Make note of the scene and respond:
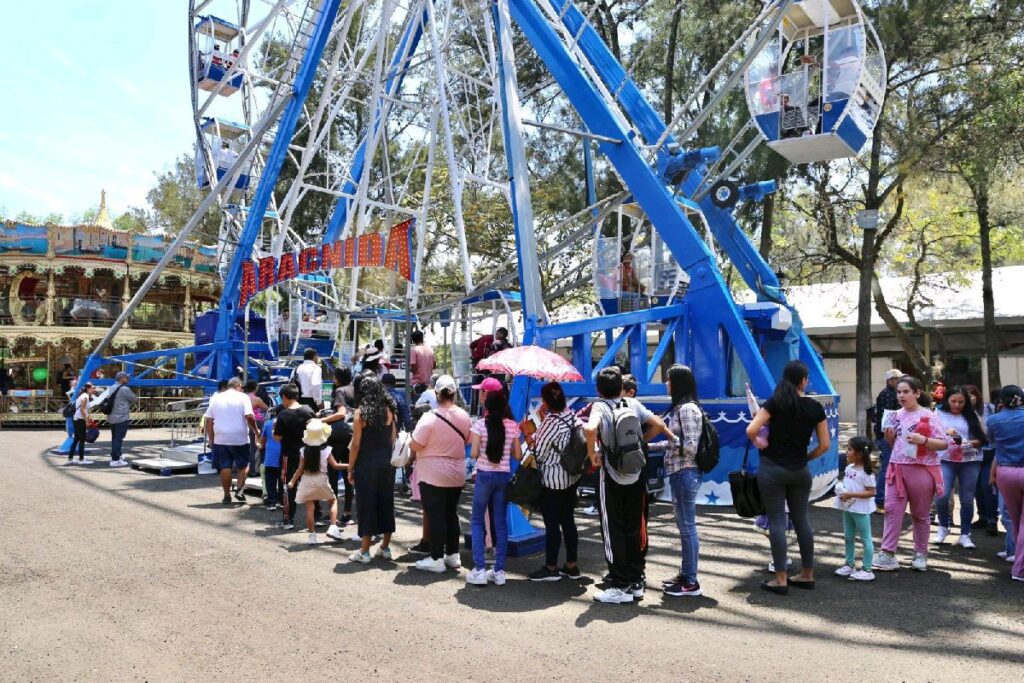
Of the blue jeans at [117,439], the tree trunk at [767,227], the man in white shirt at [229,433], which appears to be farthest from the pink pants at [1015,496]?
the blue jeans at [117,439]

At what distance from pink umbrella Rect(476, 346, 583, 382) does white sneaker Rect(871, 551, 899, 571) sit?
314 cm

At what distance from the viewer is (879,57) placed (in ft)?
35.2

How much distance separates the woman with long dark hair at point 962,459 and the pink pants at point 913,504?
1.36 m

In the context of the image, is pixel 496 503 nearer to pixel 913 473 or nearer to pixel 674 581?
pixel 674 581

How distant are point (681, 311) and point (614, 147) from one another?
249 centimetres

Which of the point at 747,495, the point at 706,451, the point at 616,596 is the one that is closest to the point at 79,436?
the point at 616,596

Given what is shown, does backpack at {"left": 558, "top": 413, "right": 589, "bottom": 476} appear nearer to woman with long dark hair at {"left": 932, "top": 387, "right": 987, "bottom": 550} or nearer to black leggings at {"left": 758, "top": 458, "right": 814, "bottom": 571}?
black leggings at {"left": 758, "top": 458, "right": 814, "bottom": 571}

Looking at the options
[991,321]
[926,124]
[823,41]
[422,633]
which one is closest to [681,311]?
[823,41]

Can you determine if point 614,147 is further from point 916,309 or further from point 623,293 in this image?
point 916,309

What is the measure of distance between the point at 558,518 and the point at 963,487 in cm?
470

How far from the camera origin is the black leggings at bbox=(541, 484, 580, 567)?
6.76 m

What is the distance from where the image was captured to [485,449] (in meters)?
6.86

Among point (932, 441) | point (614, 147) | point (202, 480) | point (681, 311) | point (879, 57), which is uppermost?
point (879, 57)

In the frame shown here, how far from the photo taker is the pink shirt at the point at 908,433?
6938 mm
